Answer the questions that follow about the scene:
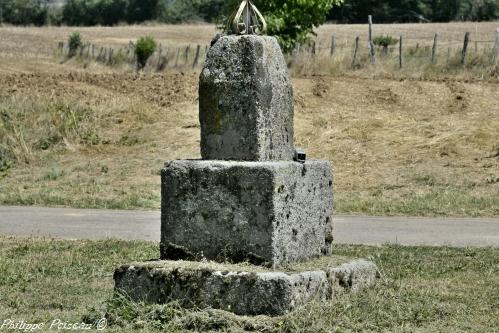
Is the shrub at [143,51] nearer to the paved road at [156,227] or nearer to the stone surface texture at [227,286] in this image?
the paved road at [156,227]

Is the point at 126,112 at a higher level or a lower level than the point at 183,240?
lower

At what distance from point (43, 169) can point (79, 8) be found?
81932 mm

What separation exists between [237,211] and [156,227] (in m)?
7.01

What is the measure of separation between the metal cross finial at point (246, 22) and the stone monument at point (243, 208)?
0.53 ft

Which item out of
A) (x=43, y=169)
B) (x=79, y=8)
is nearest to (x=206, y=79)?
(x=43, y=169)

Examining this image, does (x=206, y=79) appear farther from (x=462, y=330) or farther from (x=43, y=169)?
(x=43, y=169)

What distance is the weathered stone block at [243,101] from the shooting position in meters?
8.80

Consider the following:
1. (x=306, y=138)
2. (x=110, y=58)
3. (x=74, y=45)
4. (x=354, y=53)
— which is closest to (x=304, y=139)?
(x=306, y=138)

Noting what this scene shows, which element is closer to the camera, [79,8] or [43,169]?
[43,169]

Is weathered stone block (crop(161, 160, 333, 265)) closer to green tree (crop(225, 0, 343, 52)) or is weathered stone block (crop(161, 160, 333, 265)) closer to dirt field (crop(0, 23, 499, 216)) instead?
dirt field (crop(0, 23, 499, 216))

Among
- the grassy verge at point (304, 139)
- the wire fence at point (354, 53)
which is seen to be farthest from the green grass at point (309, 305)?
the wire fence at point (354, 53)

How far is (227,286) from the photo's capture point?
828 cm

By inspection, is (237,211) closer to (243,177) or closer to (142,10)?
(243,177)

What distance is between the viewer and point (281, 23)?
1067 inches
